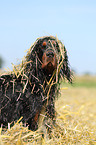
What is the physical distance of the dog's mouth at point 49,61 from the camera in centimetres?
291

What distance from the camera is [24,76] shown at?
3.28m

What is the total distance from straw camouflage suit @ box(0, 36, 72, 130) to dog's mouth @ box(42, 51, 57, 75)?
0.09ft

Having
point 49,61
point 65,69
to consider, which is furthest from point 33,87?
point 65,69

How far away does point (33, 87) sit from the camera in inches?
124

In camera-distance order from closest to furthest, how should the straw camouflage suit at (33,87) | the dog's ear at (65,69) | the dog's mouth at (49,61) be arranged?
the dog's mouth at (49,61) < the straw camouflage suit at (33,87) < the dog's ear at (65,69)

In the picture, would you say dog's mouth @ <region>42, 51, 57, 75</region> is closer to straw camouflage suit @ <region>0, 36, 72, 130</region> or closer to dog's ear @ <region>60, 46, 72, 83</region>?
straw camouflage suit @ <region>0, 36, 72, 130</region>

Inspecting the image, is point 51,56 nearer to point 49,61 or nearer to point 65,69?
point 49,61

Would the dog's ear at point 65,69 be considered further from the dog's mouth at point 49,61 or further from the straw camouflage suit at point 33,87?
the dog's mouth at point 49,61

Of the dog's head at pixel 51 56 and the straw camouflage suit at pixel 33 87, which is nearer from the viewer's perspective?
the dog's head at pixel 51 56

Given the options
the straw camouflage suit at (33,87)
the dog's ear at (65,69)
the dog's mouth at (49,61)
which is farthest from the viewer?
the dog's ear at (65,69)

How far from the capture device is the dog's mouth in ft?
9.53

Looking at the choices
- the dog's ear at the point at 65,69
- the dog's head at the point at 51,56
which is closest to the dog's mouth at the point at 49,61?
the dog's head at the point at 51,56

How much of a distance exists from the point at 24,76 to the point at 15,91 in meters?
0.29

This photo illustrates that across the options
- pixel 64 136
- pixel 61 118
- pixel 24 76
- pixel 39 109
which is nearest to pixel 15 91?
pixel 24 76
